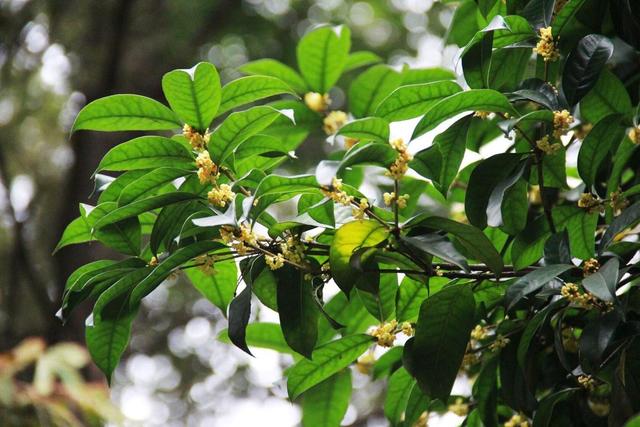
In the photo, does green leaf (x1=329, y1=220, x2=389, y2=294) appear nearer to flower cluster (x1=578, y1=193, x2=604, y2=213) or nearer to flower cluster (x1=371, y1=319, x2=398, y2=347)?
flower cluster (x1=371, y1=319, x2=398, y2=347)

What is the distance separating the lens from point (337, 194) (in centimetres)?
75

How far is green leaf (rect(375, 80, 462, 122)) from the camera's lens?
814 mm

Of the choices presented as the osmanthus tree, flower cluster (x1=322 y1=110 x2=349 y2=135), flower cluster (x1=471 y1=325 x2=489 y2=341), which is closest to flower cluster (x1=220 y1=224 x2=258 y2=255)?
the osmanthus tree

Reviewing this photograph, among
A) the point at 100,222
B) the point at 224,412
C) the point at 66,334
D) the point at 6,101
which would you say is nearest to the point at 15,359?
the point at 66,334

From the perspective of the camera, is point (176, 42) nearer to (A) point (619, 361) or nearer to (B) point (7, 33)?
(B) point (7, 33)

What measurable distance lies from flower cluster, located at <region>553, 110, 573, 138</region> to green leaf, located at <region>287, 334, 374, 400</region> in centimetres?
33

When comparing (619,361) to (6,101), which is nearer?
(619,361)

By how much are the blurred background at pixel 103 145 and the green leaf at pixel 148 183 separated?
1.14 metres

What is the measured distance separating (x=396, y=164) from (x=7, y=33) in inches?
102

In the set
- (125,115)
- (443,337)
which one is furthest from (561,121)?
(125,115)

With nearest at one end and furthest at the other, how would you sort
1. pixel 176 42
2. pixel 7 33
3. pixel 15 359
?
pixel 15 359 → pixel 7 33 → pixel 176 42

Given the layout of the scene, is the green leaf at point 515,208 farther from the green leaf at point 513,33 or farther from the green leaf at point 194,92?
the green leaf at point 194,92

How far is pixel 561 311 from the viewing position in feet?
2.70

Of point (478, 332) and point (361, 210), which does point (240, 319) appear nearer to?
point (361, 210)
